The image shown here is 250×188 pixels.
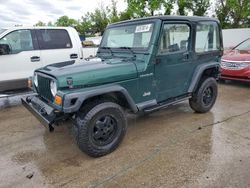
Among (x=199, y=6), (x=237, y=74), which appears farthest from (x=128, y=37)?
(x=199, y=6)

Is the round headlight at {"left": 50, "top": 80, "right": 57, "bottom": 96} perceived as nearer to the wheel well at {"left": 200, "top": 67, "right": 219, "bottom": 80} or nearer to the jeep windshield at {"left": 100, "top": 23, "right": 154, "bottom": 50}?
the jeep windshield at {"left": 100, "top": 23, "right": 154, "bottom": 50}

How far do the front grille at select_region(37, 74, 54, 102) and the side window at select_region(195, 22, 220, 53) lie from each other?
269cm

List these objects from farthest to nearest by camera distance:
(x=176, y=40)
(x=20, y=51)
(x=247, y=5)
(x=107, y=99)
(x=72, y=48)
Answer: (x=247, y=5), (x=72, y=48), (x=20, y=51), (x=176, y=40), (x=107, y=99)

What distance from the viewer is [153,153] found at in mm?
3285

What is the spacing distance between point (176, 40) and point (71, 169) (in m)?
2.61

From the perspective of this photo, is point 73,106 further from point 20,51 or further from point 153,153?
point 20,51

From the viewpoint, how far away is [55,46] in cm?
589

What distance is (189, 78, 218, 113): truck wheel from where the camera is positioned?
4538 mm

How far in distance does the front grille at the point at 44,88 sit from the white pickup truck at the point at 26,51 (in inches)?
79.0

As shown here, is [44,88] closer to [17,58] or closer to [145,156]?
[145,156]

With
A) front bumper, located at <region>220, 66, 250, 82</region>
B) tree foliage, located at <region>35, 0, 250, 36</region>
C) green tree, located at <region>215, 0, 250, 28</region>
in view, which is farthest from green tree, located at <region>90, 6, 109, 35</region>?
front bumper, located at <region>220, 66, 250, 82</region>

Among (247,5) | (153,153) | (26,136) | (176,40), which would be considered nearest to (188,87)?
(176,40)

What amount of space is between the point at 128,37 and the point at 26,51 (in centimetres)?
284

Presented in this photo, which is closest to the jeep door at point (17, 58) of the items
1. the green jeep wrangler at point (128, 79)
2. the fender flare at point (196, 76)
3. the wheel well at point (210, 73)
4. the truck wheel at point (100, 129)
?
the green jeep wrangler at point (128, 79)
